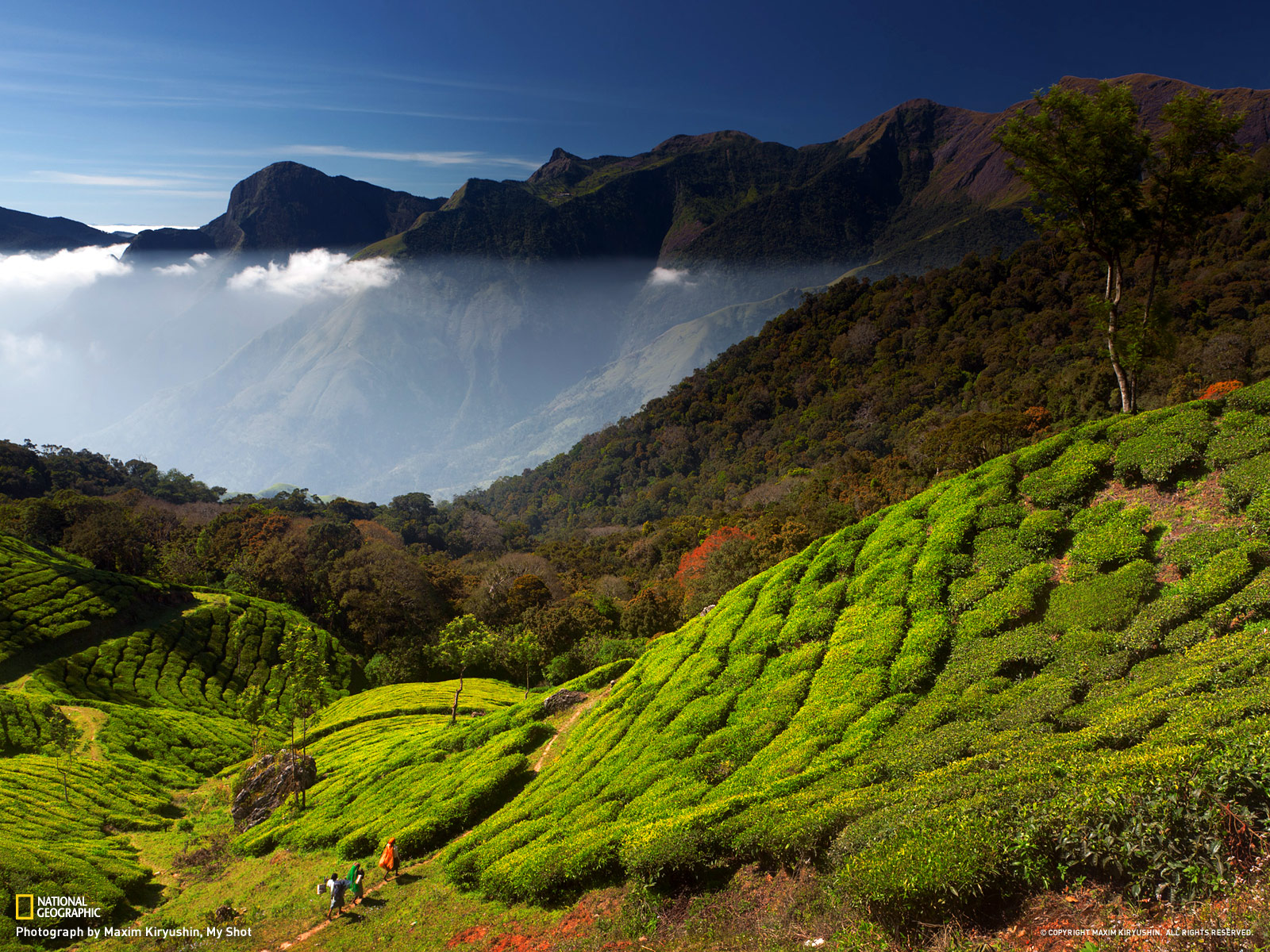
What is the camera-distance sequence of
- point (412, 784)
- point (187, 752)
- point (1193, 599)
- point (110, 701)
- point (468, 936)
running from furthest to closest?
point (110, 701) < point (187, 752) < point (412, 784) < point (1193, 599) < point (468, 936)

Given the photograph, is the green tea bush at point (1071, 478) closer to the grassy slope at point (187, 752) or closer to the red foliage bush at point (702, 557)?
the grassy slope at point (187, 752)

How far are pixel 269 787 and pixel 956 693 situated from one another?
28671 millimetres

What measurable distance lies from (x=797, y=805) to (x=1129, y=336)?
20922 mm

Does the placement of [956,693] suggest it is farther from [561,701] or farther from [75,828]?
[75,828]

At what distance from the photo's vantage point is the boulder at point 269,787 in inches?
1061

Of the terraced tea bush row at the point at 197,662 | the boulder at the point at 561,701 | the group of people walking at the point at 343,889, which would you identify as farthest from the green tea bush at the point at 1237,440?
the terraced tea bush row at the point at 197,662

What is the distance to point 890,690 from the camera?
1520cm

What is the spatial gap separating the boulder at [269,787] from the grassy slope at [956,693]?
13737 millimetres

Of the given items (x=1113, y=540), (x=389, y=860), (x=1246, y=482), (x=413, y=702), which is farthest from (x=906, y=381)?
(x=389, y=860)

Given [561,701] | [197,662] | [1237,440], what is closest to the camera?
[1237,440]

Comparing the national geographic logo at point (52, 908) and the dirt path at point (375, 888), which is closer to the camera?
the dirt path at point (375, 888)

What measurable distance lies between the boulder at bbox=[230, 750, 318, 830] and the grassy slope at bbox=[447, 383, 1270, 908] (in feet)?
45.1

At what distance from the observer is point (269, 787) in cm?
2752

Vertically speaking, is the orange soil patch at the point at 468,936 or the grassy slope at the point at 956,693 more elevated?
the grassy slope at the point at 956,693
